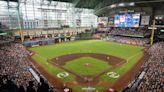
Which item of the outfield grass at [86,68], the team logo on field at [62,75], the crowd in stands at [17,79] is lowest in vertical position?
the team logo on field at [62,75]

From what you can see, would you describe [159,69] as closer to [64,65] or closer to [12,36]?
[64,65]

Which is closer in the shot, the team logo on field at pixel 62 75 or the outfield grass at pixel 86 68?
the team logo on field at pixel 62 75

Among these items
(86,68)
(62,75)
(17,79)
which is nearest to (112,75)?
(86,68)

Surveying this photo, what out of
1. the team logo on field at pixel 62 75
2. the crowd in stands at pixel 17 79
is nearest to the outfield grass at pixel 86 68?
the team logo on field at pixel 62 75

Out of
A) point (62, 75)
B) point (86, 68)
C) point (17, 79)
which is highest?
point (17, 79)

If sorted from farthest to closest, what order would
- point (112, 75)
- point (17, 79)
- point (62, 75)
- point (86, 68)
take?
point (86, 68)
point (62, 75)
point (112, 75)
point (17, 79)

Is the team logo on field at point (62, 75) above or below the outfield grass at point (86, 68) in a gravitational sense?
below

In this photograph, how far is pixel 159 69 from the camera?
1950 centimetres

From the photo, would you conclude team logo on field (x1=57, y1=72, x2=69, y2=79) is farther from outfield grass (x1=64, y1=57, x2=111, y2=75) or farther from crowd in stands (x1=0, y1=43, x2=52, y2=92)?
crowd in stands (x1=0, y1=43, x2=52, y2=92)

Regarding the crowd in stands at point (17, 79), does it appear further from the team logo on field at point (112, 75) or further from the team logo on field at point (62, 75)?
the team logo on field at point (112, 75)

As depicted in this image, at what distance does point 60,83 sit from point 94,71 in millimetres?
6639

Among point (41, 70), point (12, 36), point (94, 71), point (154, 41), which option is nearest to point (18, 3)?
point (12, 36)

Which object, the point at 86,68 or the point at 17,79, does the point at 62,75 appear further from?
the point at 17,79

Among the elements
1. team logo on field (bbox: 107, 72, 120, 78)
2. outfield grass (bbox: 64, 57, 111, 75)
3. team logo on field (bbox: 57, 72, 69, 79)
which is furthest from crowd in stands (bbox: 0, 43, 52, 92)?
team logo on field (bbox: 107, 72, 120, 78)
